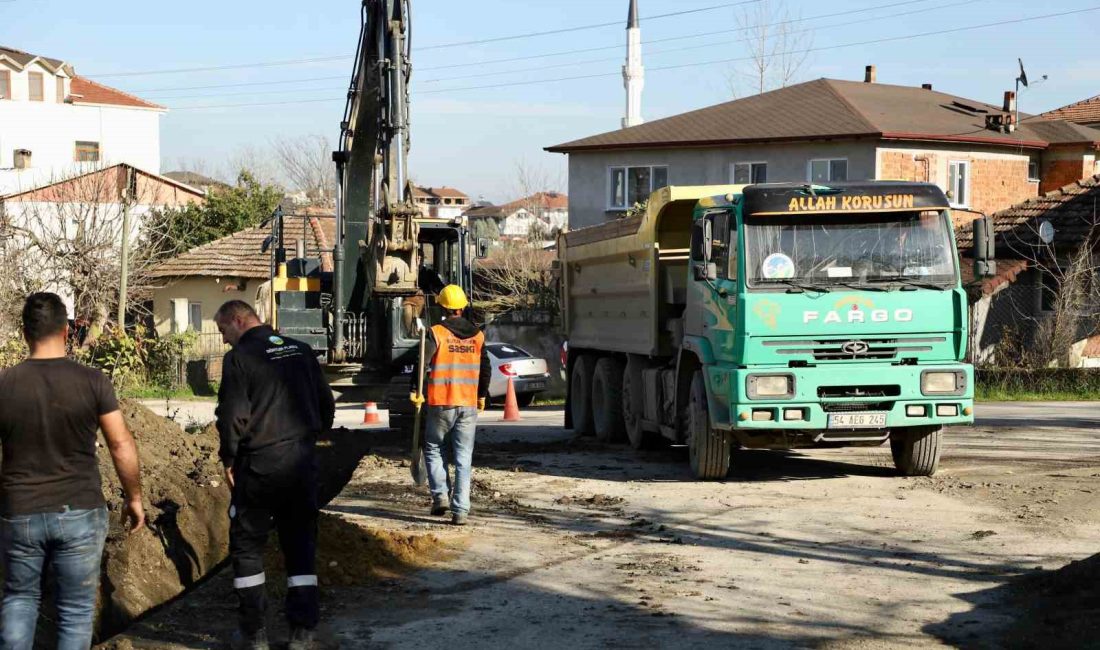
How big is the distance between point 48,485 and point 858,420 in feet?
27.1

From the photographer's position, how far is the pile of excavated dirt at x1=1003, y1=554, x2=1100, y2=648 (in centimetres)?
670

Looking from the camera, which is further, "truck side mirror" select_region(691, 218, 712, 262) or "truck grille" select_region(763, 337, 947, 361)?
"truck side mirror" select_region(691, 218, 712, 262)

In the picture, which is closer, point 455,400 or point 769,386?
point 455,400

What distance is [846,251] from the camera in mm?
12406

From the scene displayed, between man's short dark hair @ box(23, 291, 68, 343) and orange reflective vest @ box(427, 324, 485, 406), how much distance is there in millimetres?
5099

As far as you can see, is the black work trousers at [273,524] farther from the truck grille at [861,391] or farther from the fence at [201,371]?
the fence at [201,371]

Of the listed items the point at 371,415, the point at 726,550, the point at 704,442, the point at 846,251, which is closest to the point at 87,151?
the point at 371,415

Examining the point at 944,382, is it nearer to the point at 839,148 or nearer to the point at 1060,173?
the point at 839,148

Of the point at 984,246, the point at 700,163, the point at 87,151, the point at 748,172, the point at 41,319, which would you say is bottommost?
the point at 41,319

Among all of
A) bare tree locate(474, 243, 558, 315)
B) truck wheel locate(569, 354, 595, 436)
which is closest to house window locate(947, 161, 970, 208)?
bare tree locate(474, 243, 558, 315)

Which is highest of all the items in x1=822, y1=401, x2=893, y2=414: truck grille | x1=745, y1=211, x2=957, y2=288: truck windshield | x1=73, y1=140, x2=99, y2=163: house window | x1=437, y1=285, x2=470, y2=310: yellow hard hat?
x1=73, y1=140, x2=99, y2=163: house window

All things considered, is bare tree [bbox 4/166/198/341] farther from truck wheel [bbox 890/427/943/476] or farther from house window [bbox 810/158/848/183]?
truck wheel [bbox 890/427/943/476]

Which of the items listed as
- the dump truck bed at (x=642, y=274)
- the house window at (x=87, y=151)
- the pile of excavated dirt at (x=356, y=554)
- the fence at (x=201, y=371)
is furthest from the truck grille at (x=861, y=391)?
the house window at (x=87, y=151)

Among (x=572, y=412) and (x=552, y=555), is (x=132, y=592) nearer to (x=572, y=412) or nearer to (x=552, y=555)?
(x=552, y=555)
